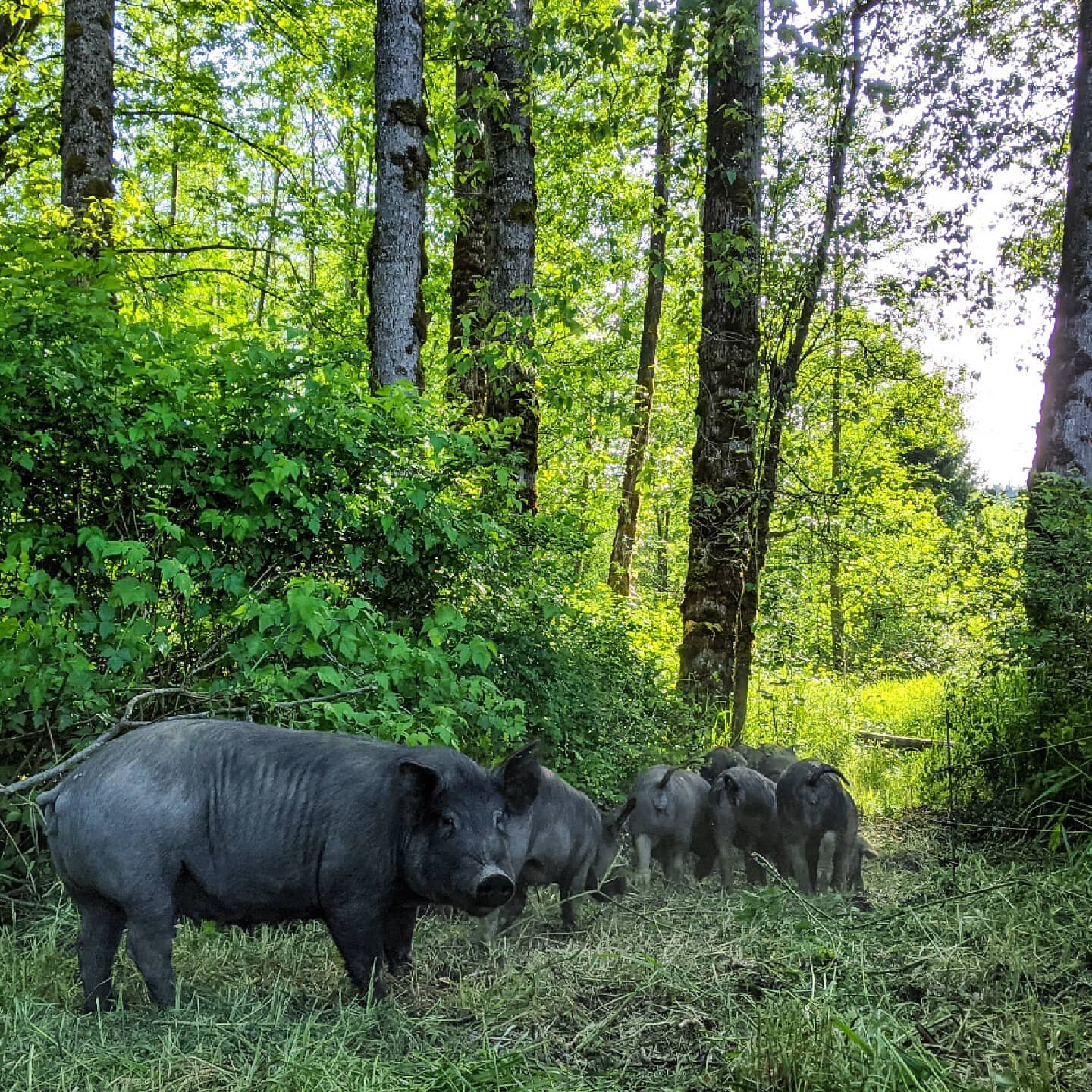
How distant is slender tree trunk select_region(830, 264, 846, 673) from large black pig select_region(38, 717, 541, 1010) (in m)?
6.31

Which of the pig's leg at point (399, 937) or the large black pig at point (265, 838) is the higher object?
the large black pig at point (265, 838)

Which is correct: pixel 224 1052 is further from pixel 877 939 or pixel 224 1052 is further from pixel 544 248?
pixel 544 248

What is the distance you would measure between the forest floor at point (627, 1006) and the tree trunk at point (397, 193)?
4.37 meters

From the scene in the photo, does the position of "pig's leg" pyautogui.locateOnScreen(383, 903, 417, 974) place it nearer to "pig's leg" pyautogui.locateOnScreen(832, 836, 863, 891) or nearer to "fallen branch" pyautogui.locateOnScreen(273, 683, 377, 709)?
"fallen branch" pyautogui.locateOnScreen(273, 683, 377, 709)

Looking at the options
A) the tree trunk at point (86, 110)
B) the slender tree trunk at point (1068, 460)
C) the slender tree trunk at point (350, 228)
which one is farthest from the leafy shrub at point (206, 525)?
the slender tree trunk at point (350, 228)

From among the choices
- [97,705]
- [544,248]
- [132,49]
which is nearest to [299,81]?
[132,49]

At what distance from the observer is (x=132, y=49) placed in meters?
15.0

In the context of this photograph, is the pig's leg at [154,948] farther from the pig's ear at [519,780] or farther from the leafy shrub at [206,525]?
the pig's ear at [519,780]

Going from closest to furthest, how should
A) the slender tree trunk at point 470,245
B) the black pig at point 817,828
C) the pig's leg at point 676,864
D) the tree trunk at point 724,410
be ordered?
the black pig at point 817,828 → the pig's leg at point 676,864 → the slender tree trunk at point 470,245 → the tree trunk at point 724,410

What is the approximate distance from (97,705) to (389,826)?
168 cm

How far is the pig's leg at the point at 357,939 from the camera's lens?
398 centimetres

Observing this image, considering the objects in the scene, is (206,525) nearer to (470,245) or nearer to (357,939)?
(357,939)

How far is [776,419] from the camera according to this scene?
9711 mm

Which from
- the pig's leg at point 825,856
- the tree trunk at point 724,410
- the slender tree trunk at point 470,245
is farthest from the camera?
the tree trunk at point 724,410
